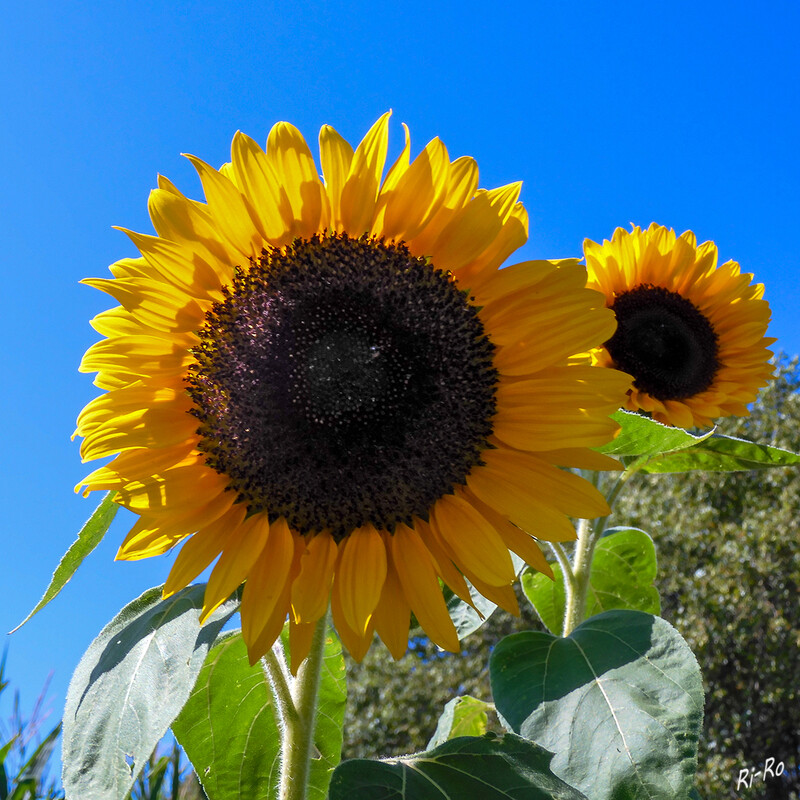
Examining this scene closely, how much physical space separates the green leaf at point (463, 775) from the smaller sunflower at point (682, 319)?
1927mm

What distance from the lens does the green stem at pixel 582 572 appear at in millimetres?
2389

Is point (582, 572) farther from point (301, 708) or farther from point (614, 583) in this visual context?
point (301, 708)

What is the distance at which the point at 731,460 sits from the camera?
2311mm

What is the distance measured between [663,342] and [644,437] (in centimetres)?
156

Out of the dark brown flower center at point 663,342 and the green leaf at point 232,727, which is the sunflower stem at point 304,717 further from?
the dark brown flower center at point 663,342

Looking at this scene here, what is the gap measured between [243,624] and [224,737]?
0.61 m

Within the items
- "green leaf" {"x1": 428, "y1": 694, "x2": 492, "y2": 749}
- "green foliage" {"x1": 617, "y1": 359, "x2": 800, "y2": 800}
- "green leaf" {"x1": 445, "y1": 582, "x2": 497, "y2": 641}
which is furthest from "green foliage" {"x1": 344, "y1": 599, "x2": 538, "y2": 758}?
"green leaf" {"x1": 445, "y1": 582, "x2": 497, "y2": 641}

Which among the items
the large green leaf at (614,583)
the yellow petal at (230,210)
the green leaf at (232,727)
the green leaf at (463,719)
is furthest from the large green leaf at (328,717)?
the large green leaf at (614,583)

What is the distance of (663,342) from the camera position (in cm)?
329

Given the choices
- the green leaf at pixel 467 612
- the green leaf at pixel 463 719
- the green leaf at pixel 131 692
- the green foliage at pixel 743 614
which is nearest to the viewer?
the green leaf at pixel 131 692

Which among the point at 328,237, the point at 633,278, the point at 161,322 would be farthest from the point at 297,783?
the point at 633,278

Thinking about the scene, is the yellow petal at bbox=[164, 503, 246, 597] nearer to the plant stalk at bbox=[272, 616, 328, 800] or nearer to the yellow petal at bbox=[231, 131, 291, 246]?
the plant stalk at bbox=[272, 616, 328, 800]

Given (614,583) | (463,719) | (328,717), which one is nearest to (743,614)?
(614,583)

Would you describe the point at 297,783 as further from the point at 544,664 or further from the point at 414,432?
the point at 414,432
